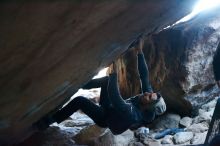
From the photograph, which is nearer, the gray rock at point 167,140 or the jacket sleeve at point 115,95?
the jacket sleeve at point 115,95

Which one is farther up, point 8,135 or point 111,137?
point 8,135

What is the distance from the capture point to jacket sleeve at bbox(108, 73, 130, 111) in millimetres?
4793

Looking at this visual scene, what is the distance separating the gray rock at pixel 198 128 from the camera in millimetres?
6986

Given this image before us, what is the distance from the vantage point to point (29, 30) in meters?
2.10

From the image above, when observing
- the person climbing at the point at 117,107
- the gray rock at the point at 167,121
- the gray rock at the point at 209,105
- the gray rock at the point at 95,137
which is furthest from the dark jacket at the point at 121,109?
the gray rock at the point at 209,105

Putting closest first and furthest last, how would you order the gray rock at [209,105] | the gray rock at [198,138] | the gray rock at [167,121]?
the gray rock at [198,138]
the gray rock at [167,121]
the gray rock at [209,105]

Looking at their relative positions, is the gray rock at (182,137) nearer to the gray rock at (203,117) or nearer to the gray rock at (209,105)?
the gray rock at (203,117)

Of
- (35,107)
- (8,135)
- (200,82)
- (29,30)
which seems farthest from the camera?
(200,82)

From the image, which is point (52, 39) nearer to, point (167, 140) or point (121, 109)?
point (121, 109)

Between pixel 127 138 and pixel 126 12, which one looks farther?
pixel 127 138

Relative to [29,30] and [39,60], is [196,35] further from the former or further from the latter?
[29,30]

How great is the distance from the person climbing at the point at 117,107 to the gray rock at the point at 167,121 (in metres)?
2.88

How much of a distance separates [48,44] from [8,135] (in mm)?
3128

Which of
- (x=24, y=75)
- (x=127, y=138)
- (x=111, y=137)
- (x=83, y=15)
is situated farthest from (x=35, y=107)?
(x=127, y=138)
